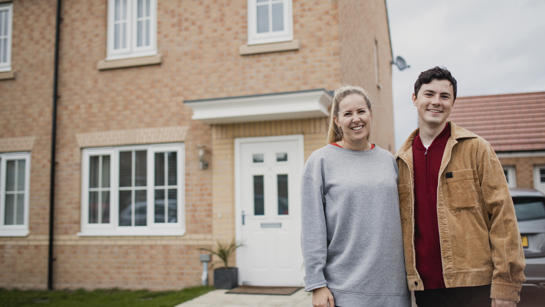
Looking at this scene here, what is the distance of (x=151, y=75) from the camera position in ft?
28.8

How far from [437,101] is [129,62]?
24.2 ft

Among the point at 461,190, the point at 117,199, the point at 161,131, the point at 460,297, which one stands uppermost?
the point at 161,131

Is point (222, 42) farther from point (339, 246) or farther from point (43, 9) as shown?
point (339, 246)

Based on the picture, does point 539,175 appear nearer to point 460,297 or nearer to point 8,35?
point 460,297

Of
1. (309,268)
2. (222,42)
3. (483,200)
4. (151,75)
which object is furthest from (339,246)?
(151,75)

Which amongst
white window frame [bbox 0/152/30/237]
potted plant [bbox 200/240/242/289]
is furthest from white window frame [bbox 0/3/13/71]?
potted plant [bbox 200/240/242/289]

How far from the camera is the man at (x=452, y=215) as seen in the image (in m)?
2.23

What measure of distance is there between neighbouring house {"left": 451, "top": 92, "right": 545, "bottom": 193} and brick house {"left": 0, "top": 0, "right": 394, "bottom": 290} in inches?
224

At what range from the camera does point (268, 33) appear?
8.23 m

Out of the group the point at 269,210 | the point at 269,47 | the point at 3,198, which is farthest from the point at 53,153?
the point at 269,47

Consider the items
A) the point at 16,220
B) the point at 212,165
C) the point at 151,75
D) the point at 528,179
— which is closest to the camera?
the point at 212,165

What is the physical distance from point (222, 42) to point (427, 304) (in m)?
6.73

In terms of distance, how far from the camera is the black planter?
25.3 ft

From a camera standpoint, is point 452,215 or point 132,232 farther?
point 132,232
